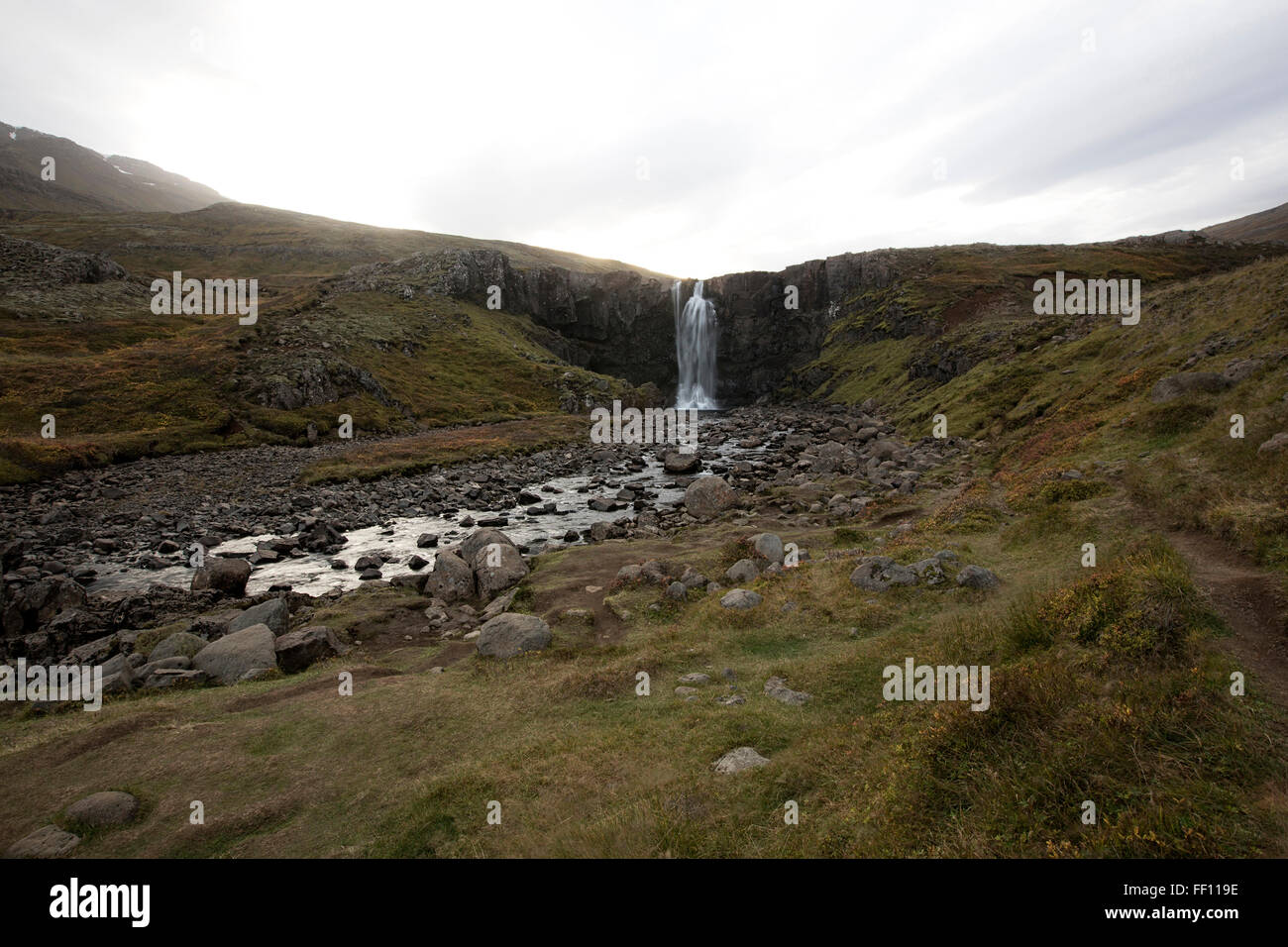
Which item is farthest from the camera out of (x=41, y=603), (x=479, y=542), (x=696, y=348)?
(x=696, y=348)

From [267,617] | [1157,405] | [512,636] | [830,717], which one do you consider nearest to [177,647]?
[267,617]

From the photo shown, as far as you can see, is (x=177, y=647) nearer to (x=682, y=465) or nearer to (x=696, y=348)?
(x=682, y=465)

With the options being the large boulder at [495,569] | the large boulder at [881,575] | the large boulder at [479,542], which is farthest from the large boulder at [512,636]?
the large boulder at [881,575]

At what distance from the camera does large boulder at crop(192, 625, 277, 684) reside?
49.3ft

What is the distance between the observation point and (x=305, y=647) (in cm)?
1595

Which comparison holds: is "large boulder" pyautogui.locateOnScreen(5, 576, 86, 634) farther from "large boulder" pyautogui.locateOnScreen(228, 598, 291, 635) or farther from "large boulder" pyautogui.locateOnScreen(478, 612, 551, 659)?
"large boulder" pyautogui.locateOnScreen(478, 612, 551, 659)

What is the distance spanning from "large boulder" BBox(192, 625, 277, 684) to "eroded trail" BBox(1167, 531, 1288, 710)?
1985 centimetres

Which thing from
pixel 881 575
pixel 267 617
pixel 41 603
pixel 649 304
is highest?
pixel 649 304

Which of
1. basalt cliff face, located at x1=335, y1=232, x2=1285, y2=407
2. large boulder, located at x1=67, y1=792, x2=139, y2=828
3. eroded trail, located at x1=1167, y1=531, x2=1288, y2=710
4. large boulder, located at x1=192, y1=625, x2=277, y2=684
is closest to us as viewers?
eroded trail, located at x1=1167, y1=531, x2=1288, y2=710

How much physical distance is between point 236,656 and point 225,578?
29.0 ft

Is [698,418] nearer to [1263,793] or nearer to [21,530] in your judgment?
[21,530]

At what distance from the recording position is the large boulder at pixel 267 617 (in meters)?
17.6

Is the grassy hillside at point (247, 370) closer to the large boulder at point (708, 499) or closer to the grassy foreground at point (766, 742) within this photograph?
the grassy foreground at point (766, 742)

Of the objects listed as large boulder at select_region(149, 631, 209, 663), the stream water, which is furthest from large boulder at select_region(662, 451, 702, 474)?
large boulder at select_region(149, 631, 209, 663)
